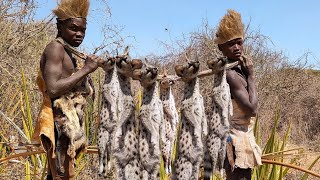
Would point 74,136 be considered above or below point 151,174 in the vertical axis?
above

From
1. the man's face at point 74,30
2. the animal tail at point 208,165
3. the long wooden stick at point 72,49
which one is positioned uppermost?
the man's face at point 74,30

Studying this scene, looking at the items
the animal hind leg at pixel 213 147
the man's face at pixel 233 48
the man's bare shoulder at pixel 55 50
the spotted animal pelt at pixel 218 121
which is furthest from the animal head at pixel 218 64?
the man's bare shoulder at pixel 55 50

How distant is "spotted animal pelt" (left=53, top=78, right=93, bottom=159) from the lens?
7.76 ft

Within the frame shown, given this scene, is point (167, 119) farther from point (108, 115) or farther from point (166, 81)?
point (108, 115)

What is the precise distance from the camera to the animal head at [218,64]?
2088mm

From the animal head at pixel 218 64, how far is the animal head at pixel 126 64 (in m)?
0.44

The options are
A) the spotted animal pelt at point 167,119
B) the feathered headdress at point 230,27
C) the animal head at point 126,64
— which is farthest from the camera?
the feathered headdress at point 230,27

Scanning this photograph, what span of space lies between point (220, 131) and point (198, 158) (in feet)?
0.71

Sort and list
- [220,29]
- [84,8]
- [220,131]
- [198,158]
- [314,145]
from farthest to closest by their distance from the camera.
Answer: [314,145], [220,29], [84,8], [220,131], [198,158]

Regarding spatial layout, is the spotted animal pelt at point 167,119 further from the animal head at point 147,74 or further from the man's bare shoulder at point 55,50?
the man's bare shoulder at point 55,50

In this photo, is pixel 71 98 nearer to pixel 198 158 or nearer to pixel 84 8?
pixel 84 8

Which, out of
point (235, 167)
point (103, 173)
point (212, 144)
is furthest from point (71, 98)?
point (235, 167)

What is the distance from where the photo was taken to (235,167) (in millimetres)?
2984

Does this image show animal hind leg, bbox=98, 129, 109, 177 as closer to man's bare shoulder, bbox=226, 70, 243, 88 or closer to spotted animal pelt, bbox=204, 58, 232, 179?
spotted animal pelt, bbox=204, 58, 232, 179
